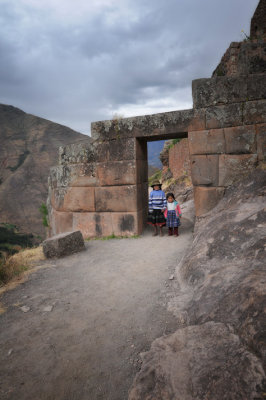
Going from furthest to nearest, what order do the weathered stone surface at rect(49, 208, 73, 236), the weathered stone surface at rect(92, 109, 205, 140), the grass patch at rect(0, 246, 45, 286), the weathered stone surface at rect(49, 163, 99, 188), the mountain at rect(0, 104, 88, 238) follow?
1. the mountain at rect(0, 104, 88, 238)
2. the weathered stone surface at rect(49, 208, 73, 236)
3. the weathered stone surface at rect(49, 163, 99, 188)
4. the weathered stone surface at rect(92, 109, 205, 140)
5. the grass patch at rect(0, 246, 45, 286)

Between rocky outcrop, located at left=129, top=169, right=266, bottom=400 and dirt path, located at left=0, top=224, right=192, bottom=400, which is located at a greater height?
rocky outcrop, located at left=129, top=169, right=266, bottom=400

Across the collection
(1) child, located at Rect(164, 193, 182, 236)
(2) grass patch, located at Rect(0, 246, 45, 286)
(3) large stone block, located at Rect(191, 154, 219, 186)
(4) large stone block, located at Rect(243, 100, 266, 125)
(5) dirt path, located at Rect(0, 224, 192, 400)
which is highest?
(4) large stone block, located at Rect(243, 100, 266, 125)

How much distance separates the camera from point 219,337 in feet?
4.88

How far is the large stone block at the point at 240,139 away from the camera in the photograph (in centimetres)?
484

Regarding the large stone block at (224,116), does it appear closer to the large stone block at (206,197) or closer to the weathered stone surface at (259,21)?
the large stone block at (206,197)

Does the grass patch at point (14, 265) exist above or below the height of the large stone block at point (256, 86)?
below

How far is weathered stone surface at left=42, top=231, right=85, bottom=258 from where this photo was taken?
182 inches

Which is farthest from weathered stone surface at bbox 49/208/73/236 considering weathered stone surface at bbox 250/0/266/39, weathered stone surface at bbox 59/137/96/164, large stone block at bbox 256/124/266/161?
weathered stone surface at bbox 250/0/266/39

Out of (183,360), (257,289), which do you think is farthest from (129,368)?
(257,289)

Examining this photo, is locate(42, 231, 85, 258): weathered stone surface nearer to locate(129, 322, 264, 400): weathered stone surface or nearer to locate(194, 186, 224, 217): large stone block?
locate(194, 186, 224, 217): large stone block

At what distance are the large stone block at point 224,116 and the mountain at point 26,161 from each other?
39.1 m

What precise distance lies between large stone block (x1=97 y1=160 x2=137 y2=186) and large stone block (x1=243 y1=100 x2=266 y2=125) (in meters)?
2.67

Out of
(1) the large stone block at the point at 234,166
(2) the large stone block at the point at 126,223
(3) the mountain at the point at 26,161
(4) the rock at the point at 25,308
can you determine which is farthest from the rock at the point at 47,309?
(3) the mountain at the point at 26,161

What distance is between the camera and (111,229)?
6094mm
